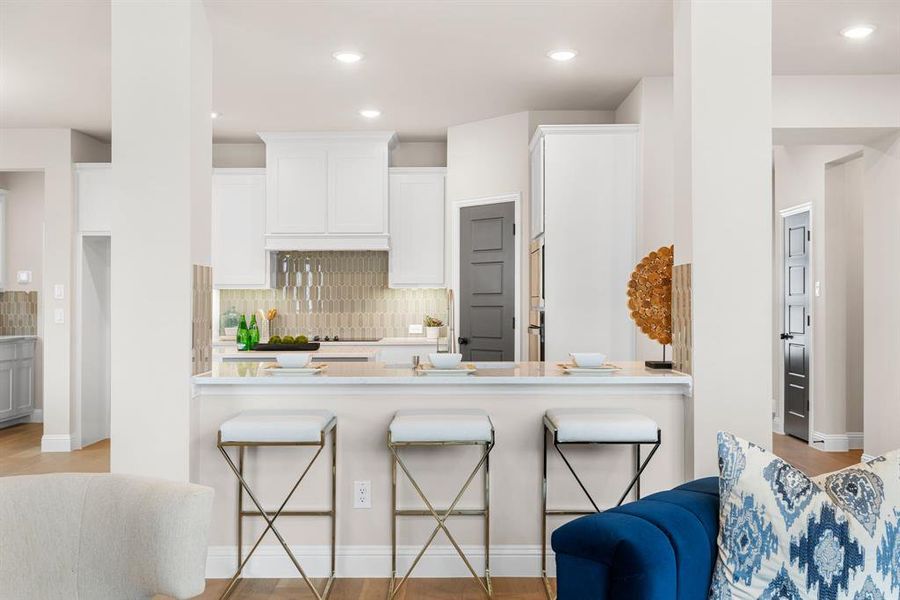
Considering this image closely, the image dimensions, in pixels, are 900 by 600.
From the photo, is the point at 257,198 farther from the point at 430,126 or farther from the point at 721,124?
the point at 721,124

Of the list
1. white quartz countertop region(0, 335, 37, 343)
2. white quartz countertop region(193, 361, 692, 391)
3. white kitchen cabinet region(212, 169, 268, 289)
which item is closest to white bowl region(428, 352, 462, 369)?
white quartz countertop region(193, 361, 692, 391)

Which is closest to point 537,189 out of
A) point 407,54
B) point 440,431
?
point 407,54

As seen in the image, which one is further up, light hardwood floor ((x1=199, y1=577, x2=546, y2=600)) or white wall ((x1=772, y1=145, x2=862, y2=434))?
white wall ((x1=772, y1=145, x2=862, y2=434))

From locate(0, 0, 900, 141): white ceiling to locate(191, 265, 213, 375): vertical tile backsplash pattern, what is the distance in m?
1.40

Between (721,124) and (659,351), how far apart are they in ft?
6.56

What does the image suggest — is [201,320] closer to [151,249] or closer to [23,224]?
[151,249]

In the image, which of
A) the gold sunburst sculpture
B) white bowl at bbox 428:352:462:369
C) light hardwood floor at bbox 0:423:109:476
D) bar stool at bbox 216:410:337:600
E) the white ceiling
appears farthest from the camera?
light hardwood floor at bbox 0:423:109:476

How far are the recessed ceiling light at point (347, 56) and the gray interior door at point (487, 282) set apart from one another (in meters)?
1.89

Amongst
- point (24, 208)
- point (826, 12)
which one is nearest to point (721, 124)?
point (826, 12)

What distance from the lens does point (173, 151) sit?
10.8 feet

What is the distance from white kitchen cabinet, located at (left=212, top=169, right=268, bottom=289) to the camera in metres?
6.66

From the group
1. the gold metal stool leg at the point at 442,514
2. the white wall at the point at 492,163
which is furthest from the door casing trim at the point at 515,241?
the gold metal stool leg at the point at 442,514

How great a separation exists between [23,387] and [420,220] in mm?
4461

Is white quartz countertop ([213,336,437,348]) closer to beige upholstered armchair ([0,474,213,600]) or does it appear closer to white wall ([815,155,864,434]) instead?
white wall ([815,155,864,434])
